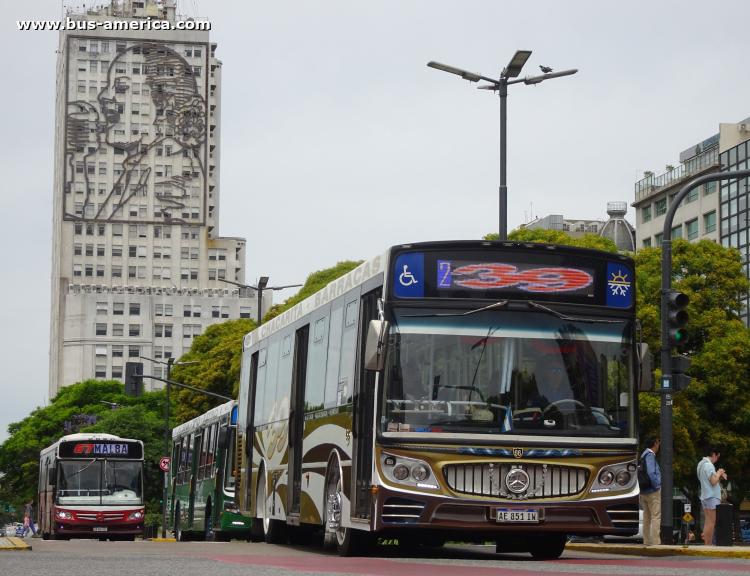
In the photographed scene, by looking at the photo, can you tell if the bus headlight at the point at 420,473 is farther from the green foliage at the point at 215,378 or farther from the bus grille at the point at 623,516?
the green foliage at the point at 215,378

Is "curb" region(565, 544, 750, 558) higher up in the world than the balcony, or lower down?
lower down

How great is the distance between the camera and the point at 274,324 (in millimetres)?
19922

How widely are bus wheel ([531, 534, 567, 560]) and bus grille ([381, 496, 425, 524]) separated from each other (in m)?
2.23

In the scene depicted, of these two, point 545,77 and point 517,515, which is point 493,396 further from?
point 545,77

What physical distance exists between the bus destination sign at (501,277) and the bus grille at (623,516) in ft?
6.80

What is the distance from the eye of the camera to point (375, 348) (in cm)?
1278

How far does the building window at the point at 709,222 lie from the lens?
263 ft

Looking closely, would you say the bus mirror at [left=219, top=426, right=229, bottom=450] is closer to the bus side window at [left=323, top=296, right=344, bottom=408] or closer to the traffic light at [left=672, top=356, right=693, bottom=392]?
the bus side window at [left=323, top=296, right=344, bottom=408]

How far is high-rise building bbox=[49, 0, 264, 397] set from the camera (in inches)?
5325

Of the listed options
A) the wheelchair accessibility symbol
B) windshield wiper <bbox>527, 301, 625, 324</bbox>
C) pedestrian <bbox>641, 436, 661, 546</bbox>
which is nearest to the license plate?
windshield wiper <bbox>527, 301, 625, 324</bbox>

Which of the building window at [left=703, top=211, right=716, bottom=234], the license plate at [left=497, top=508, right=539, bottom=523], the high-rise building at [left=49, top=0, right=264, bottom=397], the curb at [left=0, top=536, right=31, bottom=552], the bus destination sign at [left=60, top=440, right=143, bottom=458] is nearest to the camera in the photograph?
the license plate at [left=497, top=508, right=539, bottom=523]

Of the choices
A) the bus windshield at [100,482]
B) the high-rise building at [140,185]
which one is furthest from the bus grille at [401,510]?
the high-rise building at [140,185]

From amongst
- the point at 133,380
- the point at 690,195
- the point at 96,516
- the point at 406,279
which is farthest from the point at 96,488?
the point at 690,195

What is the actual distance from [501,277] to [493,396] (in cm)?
126
